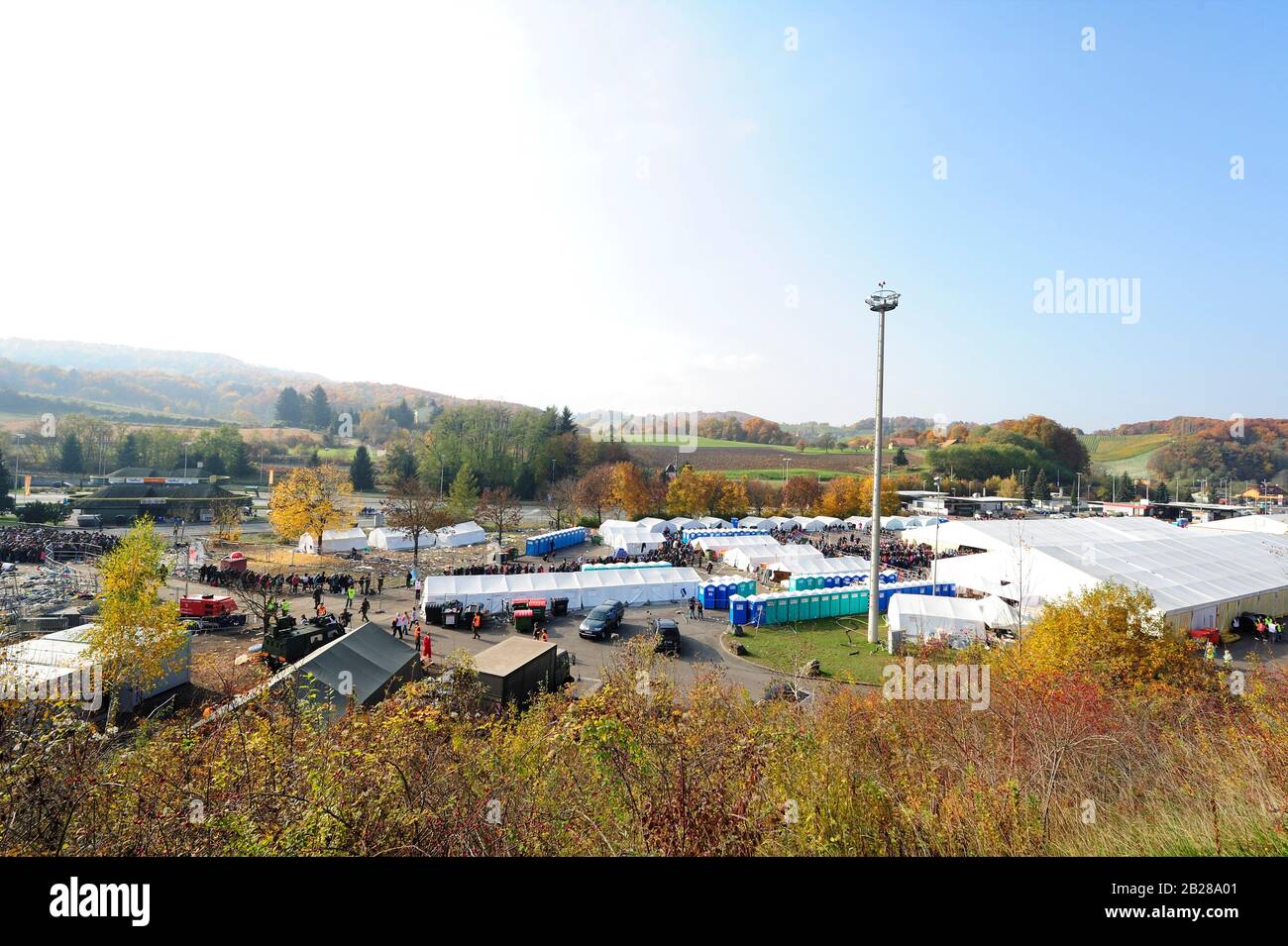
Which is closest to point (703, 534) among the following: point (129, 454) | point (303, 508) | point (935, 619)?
point (935, 619)

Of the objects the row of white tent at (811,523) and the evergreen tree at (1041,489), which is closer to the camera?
the row of white tent at (811,523)

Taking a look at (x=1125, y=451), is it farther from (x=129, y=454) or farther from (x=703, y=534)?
(x=129, y=454)

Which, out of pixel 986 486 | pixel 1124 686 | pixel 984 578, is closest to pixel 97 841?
pixel 1124 686

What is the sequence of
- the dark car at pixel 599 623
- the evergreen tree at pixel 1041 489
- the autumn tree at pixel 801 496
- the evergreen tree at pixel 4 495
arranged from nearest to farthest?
the dark car at pixel 599 623, the evergreen tree at pixel 4 495, the autumn tree at pixel 801 496, the evergreen tree at pixel 1041 489

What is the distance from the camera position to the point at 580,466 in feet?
237

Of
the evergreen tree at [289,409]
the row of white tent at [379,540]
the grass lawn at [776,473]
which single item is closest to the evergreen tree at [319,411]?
the evergreen tree at [289,409]

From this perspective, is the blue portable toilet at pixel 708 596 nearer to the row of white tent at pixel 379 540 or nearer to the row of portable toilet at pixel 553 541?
the row of portable toilet at pixel 553 541

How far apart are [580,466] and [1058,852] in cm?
6920

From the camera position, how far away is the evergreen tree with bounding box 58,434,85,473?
7312cm

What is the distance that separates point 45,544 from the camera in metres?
32.8

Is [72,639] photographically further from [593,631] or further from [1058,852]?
[1058,852]

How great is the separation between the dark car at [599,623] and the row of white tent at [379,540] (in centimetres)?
2048

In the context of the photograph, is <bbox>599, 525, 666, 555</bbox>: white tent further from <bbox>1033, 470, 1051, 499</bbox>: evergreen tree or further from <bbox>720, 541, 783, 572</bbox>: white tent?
<bbox>1033, 470, 1051, 499</bbox>: evergreen tree

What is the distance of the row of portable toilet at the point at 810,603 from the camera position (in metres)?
22.2
